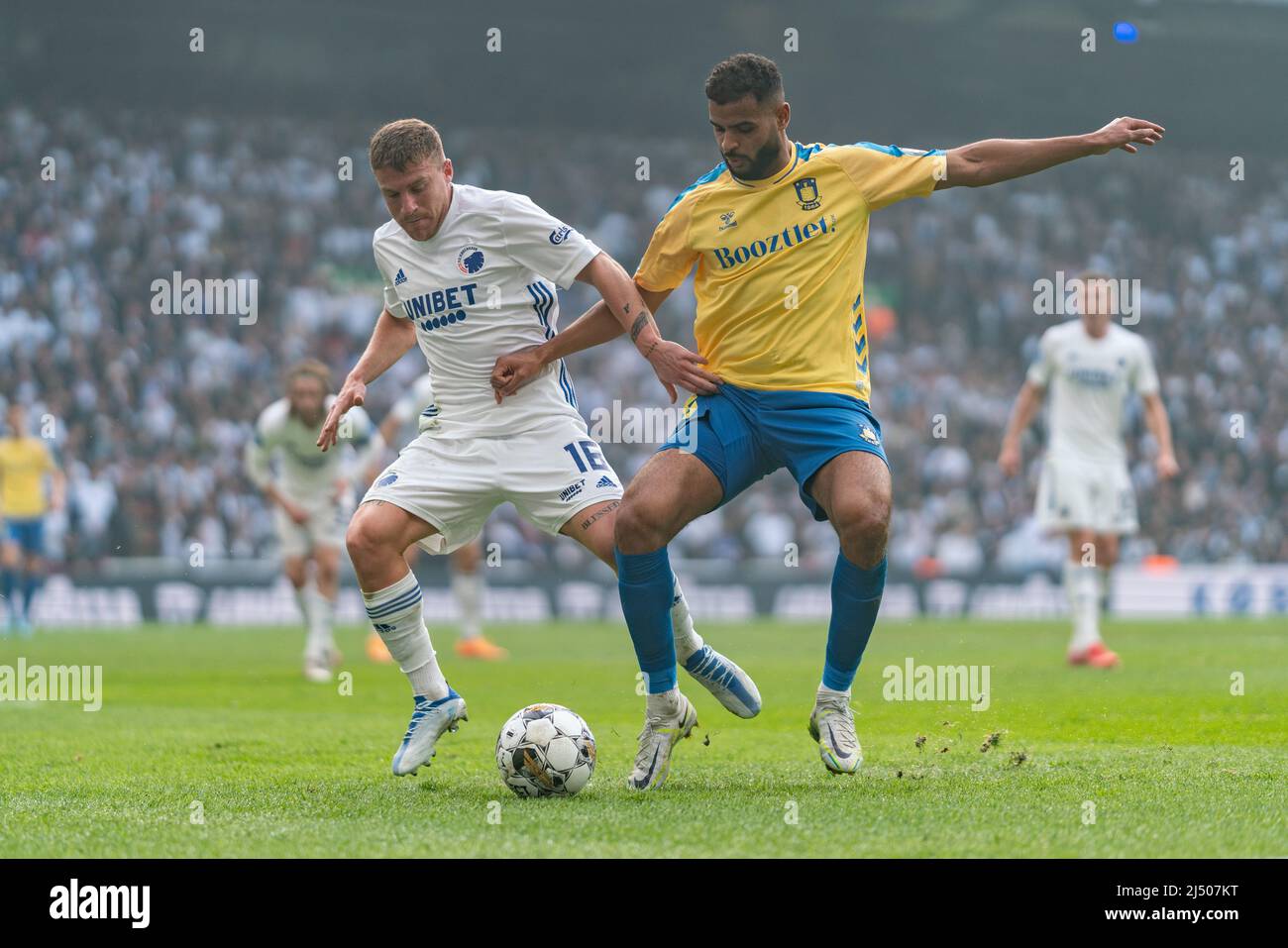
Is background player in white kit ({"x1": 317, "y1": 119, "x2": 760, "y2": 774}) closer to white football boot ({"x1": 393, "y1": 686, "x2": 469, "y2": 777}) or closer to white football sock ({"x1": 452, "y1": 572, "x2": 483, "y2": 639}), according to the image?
white football boot ({"x1": 393, "y1": 686, "x2": 469, "y2": 777})

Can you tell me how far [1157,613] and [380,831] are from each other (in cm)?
1722

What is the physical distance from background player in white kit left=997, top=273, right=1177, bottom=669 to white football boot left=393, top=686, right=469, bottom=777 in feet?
21.2

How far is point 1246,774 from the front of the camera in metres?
5.50

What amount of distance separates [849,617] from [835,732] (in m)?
0.42

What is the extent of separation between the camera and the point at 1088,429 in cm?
1190

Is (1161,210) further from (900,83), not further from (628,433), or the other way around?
(628,433)

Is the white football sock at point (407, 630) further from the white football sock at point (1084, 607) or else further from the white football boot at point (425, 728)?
the white football sock at point (1084, 607)

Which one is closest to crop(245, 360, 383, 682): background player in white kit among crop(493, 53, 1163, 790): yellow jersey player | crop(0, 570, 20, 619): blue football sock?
crop(0, 570, 20, 619): blue football sock

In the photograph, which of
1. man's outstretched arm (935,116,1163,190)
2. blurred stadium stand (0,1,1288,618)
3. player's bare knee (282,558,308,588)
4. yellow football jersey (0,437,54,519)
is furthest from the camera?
blurred stadium stand (0,1,1288,618)

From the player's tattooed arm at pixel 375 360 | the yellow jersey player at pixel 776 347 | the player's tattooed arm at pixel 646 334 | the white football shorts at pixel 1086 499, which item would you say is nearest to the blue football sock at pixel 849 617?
the yellow jersey player at pixel 776 347

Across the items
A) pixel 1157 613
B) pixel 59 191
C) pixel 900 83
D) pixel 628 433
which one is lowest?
pixel 1157 613

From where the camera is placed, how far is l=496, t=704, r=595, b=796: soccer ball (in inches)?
208
